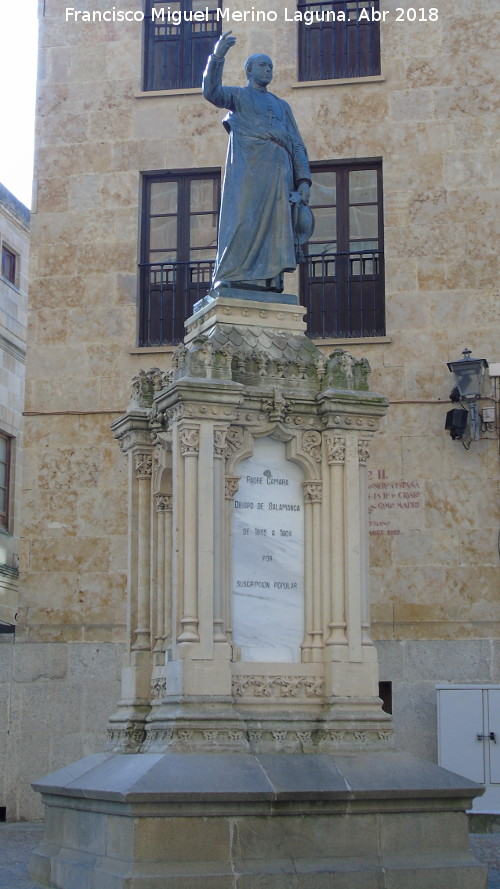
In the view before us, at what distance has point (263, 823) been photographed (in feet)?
29.3

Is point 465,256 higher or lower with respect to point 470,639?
higher

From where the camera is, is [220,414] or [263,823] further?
[220,414]

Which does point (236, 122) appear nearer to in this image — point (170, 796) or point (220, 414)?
point (220, 414)

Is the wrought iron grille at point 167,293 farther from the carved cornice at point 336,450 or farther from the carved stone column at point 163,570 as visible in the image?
the carved cornice at point 336,450

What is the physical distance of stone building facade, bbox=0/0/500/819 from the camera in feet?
54.6

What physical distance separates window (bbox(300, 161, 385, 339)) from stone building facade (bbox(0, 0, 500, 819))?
29 millimetres

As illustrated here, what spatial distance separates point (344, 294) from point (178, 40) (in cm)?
430

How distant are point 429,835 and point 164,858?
6.10ft

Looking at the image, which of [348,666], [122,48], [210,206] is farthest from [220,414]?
[122,48]

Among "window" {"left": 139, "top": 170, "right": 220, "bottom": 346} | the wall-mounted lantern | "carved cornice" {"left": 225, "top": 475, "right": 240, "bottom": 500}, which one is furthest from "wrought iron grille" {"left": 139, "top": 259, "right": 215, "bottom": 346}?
"carved cornice" {"left": 225, "top": 475, "right": 240, "bottom": 500}

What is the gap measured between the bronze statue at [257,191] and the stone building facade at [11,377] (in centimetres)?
1401

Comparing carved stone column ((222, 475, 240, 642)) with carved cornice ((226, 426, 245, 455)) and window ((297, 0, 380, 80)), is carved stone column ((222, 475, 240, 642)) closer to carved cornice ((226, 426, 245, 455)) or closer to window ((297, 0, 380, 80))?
carved cornice ((226, 426, 245, 455))

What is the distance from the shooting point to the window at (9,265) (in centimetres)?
2544

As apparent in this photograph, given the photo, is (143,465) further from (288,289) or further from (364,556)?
(288,289)
